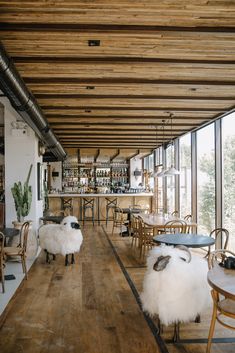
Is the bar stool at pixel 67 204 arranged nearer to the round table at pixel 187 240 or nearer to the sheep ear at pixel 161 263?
the round table at pixel 187 240

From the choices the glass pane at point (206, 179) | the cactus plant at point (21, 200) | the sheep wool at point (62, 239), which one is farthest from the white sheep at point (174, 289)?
the glass pane at point (206, 179)

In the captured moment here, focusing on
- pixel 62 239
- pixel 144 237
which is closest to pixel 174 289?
pixel 62 239

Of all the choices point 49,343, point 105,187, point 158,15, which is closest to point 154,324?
point 49,343

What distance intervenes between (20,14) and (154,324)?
11.0 ft

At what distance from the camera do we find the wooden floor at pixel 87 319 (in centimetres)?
306

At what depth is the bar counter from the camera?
1208 centimetres

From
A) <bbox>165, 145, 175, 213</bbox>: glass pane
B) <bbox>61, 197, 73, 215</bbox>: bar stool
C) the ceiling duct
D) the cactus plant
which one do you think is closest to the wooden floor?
the cactus plant

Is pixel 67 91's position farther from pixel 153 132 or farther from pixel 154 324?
pixel 153 132

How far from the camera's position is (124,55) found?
3.87 m

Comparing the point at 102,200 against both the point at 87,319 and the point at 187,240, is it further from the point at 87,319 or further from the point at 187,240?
the point at 87,319

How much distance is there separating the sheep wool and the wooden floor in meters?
0.35

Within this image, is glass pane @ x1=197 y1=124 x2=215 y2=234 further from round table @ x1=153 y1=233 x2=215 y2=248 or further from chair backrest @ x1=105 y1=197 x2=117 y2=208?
chair backrest @ x1=105 y1=197 x2=117 y2=208

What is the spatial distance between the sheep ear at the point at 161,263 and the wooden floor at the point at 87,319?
0.74 m

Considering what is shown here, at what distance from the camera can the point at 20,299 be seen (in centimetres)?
432
